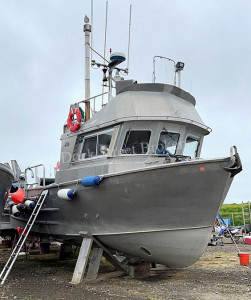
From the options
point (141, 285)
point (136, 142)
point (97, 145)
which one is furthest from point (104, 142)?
point (141, 285)

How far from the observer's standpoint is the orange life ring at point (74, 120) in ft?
30.0

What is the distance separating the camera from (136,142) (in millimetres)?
8031

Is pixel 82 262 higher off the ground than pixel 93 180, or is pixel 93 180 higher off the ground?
pixel 93 180

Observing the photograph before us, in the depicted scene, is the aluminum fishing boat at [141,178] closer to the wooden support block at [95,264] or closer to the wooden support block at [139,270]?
the wooden support block at [95,264]

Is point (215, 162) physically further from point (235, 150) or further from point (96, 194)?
point (96, 194)

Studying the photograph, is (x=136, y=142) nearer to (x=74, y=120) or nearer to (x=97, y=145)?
(x=97, y=145)

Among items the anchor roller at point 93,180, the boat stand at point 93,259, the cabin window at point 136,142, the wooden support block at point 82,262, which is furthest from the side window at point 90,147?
the wooden support block at point 82,262

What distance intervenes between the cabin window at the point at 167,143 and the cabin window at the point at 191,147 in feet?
1.31

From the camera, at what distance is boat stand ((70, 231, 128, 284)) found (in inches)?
307

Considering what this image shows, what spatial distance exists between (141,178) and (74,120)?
329 cm

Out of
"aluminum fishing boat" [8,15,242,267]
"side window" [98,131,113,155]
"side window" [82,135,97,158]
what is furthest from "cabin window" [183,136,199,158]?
"side window" [82,135,97,158]

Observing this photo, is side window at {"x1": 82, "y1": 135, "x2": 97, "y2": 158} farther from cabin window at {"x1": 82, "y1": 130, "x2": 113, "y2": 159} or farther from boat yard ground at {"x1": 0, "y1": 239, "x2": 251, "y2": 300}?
boat yard ground at {"x1": 0, "y1": 239, "x2": 251, "y2": 300}

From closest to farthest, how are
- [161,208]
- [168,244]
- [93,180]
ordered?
[161,208] < [168,244] < [93,180]

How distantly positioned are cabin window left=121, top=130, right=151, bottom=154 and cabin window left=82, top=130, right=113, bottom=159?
0.47 metres
